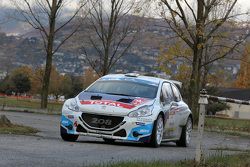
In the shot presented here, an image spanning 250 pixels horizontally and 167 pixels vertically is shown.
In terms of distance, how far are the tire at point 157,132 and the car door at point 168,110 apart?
0.34 meters

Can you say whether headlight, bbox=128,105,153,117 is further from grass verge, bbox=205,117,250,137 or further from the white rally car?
grass verge, bbox=205,117,250,137

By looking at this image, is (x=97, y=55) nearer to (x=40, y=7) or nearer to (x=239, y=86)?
(x=40, y=7)

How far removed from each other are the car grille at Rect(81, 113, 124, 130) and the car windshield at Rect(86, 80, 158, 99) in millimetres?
952

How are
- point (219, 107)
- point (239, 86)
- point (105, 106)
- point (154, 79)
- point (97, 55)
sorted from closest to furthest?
point (105, 106), point (154, 79), point (97, 55), point (219, 107), point (239, 86)

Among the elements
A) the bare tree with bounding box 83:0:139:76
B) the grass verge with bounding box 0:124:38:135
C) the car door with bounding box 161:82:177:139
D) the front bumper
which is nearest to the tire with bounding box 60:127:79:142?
the front bumper

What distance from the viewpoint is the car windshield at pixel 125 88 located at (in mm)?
13219

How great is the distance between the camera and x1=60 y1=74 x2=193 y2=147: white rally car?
12.3 metres

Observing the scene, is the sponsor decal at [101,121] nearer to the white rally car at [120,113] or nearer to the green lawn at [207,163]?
the white rally car at [120,113]

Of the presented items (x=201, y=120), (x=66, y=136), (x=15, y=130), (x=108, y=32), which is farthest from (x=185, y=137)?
(x=108, y=32)

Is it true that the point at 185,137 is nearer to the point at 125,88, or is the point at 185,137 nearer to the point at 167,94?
the point at 167,94

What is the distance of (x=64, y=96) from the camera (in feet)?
356

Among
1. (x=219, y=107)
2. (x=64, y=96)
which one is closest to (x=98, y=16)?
(x=219, y=107)

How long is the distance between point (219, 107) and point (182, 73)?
34.7 meters

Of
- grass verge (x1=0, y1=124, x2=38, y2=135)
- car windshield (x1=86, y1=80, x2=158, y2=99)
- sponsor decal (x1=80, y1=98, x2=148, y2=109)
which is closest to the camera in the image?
sponsor decal (x1=80, y1=98, x2=148, y2=109)
